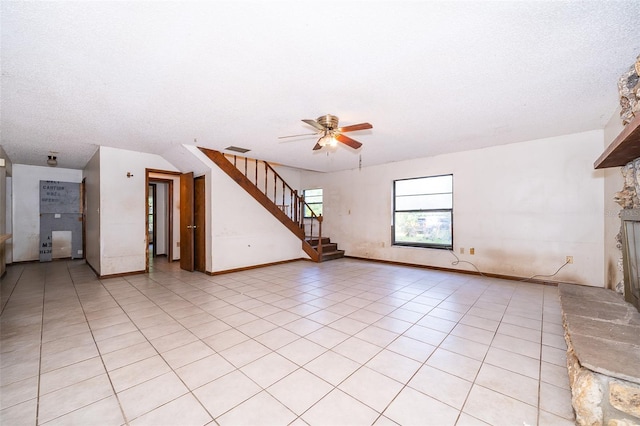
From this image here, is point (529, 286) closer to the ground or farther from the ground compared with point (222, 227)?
closer to the ground

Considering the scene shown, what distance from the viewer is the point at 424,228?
6.12 m

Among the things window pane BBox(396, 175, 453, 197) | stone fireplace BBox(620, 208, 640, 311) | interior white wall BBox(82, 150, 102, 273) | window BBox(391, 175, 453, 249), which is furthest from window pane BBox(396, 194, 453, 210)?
interior white wall BBox(82, 150, 102, 273)

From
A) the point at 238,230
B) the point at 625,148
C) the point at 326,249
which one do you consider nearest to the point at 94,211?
the point at 238,230

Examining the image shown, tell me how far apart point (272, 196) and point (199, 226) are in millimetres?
2765

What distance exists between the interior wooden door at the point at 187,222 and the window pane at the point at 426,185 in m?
5.04

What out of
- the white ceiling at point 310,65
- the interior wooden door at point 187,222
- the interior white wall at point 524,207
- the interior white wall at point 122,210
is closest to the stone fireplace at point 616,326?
the white ceiling at point 310,65

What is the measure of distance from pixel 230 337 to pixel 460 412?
211 centimetres

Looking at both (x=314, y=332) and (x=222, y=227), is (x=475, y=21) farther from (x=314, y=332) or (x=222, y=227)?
(x=222, y=227)

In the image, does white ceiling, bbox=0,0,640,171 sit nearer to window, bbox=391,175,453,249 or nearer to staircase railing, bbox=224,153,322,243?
window, bbox=391,175,453,249

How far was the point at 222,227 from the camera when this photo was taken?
18.4ft

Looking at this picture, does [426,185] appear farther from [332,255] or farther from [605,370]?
[605,370]

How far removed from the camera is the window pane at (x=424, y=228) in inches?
228

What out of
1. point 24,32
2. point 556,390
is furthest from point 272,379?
point 24,32

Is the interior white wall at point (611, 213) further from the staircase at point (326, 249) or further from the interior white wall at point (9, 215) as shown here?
the interior white wall at point (9, 215)
